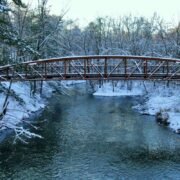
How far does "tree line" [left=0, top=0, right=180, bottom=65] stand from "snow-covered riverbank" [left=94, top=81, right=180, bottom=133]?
4960 mm

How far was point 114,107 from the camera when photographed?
3722 centimetres

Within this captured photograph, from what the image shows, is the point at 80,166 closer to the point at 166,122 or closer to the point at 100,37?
the point at 166,122

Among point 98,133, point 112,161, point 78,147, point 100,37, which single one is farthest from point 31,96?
point 100,37

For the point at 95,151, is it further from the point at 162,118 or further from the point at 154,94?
the point at 154,94

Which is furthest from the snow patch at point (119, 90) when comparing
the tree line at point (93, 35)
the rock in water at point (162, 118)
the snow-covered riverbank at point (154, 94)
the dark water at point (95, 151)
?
the dark water at point (95, 151)

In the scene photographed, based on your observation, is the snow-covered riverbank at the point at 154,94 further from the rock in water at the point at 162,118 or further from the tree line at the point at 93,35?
the tree line at the point at 93,35

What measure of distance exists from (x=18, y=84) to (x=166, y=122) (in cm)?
1851

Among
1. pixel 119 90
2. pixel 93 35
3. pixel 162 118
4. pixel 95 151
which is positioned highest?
pixel 93 35

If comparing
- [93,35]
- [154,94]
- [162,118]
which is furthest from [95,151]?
[93,35]

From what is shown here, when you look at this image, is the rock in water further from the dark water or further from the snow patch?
the snow patch

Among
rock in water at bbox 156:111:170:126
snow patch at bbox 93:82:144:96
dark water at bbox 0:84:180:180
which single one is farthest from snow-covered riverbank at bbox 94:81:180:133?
dark water at bbox 0:84:180:180

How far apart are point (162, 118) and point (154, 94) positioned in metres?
14.6

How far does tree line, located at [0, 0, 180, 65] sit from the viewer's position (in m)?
39.8

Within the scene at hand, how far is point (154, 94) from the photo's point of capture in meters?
43.8
